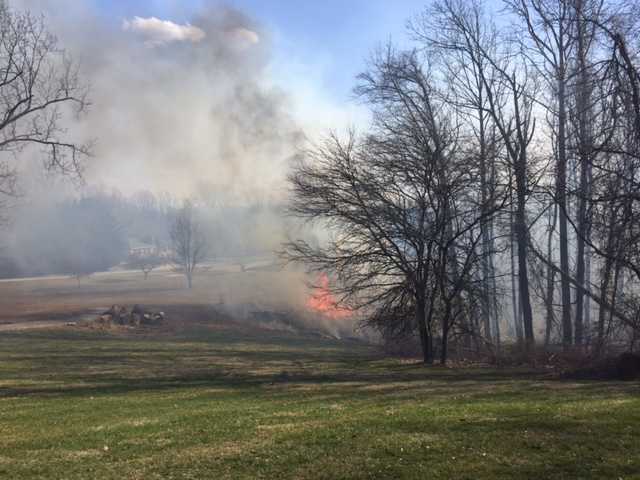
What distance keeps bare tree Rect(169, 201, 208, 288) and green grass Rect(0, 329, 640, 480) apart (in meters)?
35.2

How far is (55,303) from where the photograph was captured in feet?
107

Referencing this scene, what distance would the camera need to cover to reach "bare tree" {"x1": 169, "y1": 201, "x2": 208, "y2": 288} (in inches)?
1759

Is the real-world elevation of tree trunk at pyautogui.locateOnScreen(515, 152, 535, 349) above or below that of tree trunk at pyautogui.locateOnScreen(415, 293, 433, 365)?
above


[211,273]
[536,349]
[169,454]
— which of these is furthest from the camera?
[211,273]

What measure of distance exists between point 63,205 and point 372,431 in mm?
44085

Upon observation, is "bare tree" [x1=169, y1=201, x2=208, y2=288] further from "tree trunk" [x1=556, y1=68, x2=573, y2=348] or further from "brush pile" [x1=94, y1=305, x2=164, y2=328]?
"tree trunk" [x1=556, y1=68, x2=573, y2=348]

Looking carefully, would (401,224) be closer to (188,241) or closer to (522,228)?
(522,228)

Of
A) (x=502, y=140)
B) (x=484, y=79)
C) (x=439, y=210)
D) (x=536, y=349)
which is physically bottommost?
(x=536, y=349)

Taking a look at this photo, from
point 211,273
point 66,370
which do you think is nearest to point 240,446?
point 66,370

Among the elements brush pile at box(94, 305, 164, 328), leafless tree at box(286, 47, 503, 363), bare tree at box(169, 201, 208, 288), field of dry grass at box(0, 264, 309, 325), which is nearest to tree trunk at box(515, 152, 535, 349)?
leafless tree at box(286, 47, 503, 363)

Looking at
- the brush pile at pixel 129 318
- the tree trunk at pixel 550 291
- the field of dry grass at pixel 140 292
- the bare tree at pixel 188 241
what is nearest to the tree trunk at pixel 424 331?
the tree trunk at pixel 550 291

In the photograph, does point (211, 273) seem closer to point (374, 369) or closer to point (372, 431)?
point (374, 369)

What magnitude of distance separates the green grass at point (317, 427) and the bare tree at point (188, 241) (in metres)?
35.2

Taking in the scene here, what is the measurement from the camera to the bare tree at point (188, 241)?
44688 mm
